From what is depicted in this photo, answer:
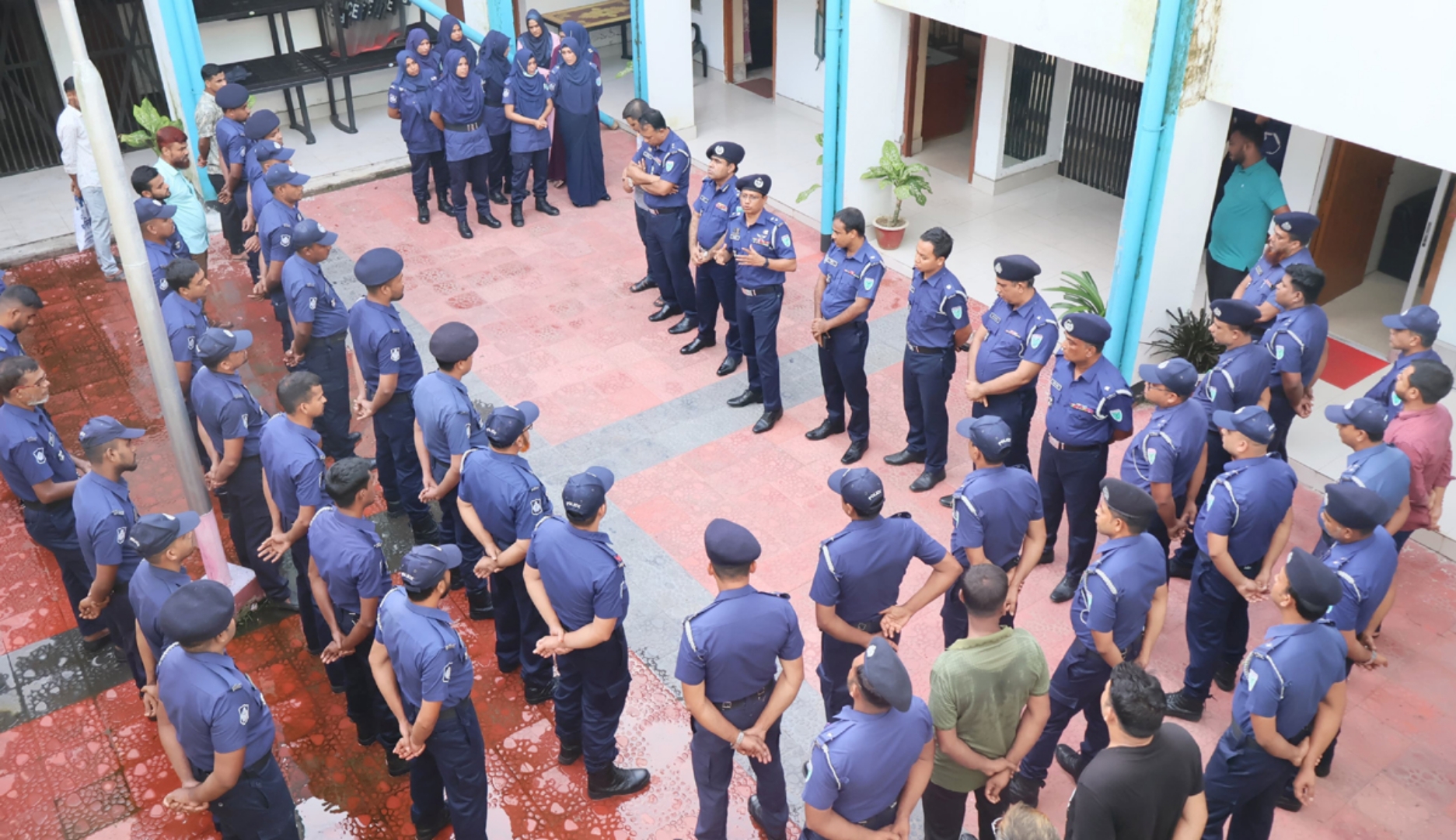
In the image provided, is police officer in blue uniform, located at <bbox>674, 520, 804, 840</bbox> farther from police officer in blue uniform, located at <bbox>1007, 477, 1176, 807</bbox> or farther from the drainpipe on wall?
the drainpipe on wall

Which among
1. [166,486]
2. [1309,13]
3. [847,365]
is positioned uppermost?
[1309,13]

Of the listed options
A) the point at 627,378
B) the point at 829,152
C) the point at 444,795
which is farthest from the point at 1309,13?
the point at 444,795

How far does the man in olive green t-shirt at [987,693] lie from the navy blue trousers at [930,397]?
2824 mm

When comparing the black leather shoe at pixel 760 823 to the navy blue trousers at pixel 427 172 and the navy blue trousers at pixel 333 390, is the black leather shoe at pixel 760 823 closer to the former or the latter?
the navy blue trousers at pixel 333 390

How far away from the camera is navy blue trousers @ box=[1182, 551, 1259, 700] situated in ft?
16.7

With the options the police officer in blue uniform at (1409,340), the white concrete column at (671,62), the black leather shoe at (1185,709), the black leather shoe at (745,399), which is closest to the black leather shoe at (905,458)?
the black leather shoe at (745,399)

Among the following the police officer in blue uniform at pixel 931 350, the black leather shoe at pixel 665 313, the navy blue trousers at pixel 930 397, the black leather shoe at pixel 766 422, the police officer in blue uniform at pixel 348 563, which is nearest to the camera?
the police officer in blue uniform at pixel 348 563

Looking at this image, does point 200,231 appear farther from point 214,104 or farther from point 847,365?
point 847,365

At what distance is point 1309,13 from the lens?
623cm

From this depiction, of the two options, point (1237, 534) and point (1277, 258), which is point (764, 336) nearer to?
point (1277, 258)

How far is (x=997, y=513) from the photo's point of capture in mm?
4801

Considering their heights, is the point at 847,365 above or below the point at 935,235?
below

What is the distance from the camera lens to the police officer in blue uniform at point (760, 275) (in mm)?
7078

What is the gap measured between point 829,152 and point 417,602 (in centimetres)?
644
